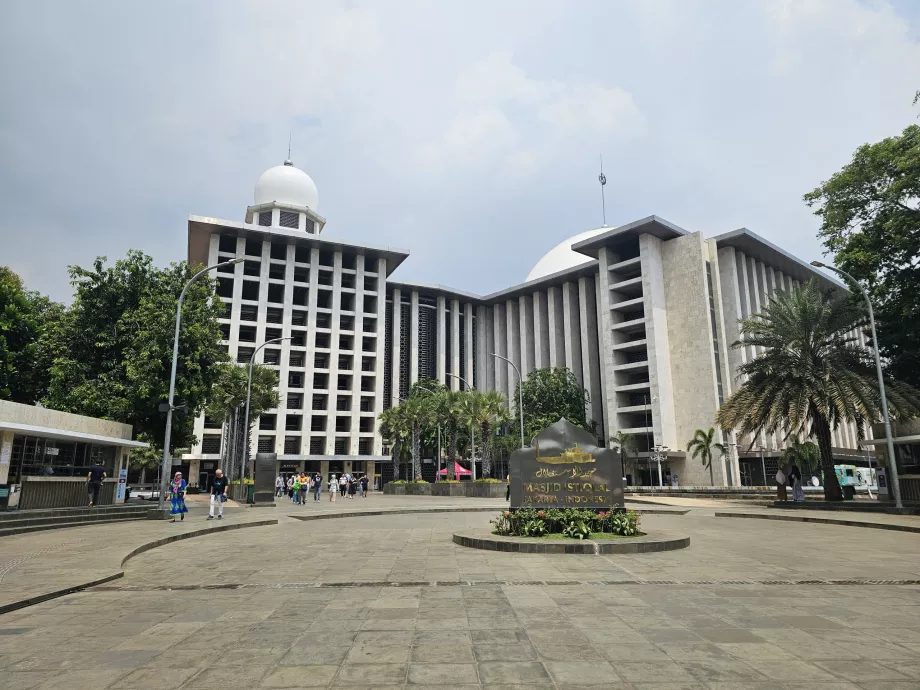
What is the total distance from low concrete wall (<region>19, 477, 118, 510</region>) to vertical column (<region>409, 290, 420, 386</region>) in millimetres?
53909

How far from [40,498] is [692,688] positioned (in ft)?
69.3

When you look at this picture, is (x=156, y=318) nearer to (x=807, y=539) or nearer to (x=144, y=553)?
(x=144, y=553)

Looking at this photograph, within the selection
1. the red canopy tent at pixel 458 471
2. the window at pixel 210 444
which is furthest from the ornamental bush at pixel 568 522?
the window at pixel 210 444

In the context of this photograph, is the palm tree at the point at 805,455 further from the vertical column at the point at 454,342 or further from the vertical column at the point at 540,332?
the vertical column at the point at 454,342

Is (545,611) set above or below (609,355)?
below

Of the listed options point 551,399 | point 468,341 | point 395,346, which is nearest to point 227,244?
point 395,346

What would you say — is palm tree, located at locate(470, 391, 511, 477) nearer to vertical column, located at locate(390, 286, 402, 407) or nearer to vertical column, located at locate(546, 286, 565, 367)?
vertical column, located at locate(390, 286, 402, 407)

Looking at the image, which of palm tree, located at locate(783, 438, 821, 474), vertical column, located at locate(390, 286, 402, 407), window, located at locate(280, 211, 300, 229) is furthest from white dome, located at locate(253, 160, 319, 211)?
palm tree, located at locate(783, 438, 821, 474)

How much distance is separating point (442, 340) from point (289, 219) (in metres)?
23.8

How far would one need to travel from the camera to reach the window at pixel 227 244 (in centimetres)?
6600

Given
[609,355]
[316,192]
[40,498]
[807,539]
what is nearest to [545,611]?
[807,539]

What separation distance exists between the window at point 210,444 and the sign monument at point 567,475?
171ft

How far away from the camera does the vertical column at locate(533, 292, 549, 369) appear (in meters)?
75.3

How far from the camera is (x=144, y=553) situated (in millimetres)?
13281
